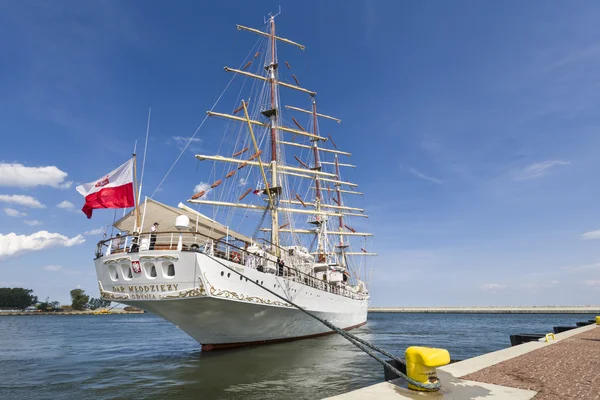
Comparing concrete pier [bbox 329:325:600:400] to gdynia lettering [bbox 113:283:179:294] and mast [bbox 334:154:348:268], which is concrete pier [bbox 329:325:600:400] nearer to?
gdynia lettering [bbox 113:283:179:294]

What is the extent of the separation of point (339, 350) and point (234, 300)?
25.3 ft

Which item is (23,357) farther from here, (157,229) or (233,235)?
(233,235)

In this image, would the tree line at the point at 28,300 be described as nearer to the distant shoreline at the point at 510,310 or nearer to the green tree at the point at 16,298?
the green tree at the point at 16,298

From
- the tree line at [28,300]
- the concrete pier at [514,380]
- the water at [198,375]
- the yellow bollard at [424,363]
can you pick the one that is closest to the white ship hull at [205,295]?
the water at [198,375]

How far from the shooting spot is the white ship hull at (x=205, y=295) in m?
14.9

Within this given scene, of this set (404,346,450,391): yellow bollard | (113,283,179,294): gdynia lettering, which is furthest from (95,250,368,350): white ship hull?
(404,346,450,391): yellow bollard

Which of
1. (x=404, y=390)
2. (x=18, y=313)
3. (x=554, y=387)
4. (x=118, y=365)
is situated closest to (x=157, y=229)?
(x=118, y=365)

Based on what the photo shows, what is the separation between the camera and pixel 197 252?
1481cm

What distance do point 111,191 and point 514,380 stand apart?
49.8 ft

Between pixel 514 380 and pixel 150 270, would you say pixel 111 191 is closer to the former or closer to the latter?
pixel 150 270

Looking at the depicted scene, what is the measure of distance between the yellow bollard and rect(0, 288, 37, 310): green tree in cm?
15759

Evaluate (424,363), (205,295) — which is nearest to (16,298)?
(205,295)

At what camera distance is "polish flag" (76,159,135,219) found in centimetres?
1464

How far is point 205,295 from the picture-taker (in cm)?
1473
